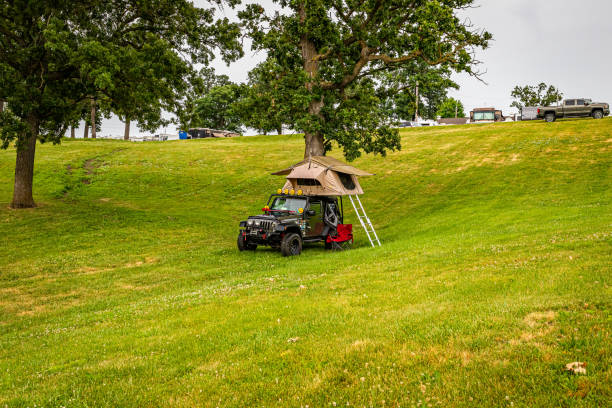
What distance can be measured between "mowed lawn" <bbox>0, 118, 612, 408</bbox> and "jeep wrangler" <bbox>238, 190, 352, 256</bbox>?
2.95 ft

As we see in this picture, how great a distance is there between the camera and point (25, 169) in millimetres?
23891

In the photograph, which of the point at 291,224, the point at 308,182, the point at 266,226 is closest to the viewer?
the point at 266,226

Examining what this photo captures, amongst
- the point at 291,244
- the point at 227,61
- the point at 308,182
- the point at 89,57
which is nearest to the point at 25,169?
the point at 89,57

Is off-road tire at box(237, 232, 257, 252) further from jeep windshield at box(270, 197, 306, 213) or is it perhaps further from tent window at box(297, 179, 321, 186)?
tent window at box(297, 179, 321, 186)

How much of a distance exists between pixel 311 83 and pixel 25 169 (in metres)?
17.1

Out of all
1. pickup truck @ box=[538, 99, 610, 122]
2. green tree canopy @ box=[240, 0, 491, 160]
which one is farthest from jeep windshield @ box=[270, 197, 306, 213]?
pickup truck @ box=[538, 99, 610, 122]

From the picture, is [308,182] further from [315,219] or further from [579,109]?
[579,109]

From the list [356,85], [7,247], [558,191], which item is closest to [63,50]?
[7,247]

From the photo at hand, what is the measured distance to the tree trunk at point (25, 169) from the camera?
23.2 meters

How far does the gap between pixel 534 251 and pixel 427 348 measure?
7124 mm

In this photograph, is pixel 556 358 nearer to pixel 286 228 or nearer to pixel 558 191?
pixel 286 228

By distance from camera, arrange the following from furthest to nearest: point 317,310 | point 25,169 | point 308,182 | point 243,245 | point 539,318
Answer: point 25,169 → point 308,182 → point 243,245 → point 317,310 → point 539,318

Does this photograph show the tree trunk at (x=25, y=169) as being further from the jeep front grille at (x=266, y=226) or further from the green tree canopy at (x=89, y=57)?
the jeep front grille at (x=266, y=226)

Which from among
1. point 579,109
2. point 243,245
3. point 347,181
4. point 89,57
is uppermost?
point 579,109
